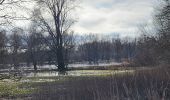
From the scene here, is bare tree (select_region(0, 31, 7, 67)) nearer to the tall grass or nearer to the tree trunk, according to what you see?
the tall grass

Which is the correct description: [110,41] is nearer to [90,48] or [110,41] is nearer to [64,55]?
[90,48]

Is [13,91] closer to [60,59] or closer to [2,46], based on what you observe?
[2,46]

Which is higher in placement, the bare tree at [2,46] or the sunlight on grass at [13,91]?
the bare tree at [2,46]

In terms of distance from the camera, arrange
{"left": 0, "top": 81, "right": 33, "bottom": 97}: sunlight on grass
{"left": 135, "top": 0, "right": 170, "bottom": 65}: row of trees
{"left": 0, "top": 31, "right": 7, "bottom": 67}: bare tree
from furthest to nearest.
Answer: {"left": 135, "top": 0, "right": 170, "bottom": 65}: row of trees
{"left": 0, "top": 31, "right": 7, "bottom": 67}: bare tree
{"left": 0, "top": 81, "right": 33, "bottom": 97}: sunlight on grass

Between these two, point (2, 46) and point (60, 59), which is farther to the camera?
point (60, 59)

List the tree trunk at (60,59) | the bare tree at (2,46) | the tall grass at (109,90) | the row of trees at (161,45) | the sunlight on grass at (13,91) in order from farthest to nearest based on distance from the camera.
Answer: the tree trunk at (60,59), the row of trees at (161,45), the bare tree at (2,46), the sunlight on grass at (13,91), the tall grass at (109,90)

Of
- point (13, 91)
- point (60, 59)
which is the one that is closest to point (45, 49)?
point (60, 59)

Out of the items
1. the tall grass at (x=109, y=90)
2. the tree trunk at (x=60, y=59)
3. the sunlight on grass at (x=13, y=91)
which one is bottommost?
the sunlight on grass at (x=13, y=91)

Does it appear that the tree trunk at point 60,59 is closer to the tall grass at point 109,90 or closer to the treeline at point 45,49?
the treeline at point 45,49

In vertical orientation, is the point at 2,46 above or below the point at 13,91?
above

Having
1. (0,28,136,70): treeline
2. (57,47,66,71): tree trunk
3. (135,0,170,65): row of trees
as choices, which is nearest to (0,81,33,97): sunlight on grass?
(0,28,136,70): treeline

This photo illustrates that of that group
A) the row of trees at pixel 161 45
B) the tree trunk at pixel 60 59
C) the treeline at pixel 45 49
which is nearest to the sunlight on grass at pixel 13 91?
the treeline at pixel 45 49

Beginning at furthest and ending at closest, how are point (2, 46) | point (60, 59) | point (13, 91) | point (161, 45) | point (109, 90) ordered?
point (60, 59) → point (161, 45) → point (13, 91) → point (2, 46) → point (109, 90)

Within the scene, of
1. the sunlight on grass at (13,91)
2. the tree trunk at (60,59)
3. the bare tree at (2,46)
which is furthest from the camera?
the tree trunk at (60,59)
